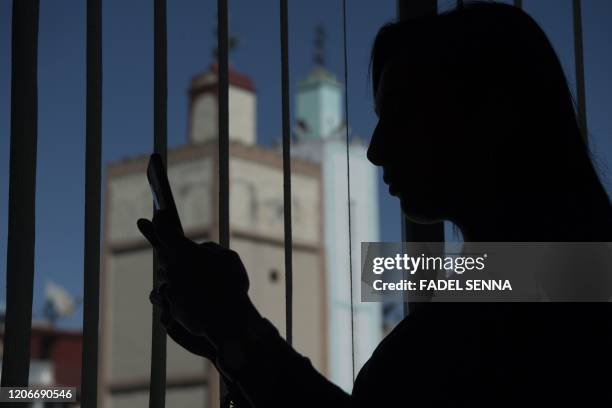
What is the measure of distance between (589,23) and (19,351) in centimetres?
98

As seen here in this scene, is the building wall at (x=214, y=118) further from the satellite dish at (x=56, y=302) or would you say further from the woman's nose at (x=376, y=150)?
the woman's nose at (x=376, y=150)

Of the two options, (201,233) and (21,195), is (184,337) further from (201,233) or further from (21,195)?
(201,233)

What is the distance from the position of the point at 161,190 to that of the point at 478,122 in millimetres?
234

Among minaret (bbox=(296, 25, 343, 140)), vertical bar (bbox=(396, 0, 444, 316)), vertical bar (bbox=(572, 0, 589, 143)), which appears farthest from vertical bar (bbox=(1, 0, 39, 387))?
minaret (bbox=(296, 25, 343, 140))

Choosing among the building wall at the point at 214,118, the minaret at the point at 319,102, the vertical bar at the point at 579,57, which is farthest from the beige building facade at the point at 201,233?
the vertical bar at the point at 579,57

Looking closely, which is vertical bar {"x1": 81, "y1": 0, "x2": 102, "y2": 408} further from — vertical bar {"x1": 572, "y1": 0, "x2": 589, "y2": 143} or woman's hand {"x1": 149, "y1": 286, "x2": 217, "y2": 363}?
vertical bar {"x1": 572, "y1": 0, "x2": 589, "y2": 143}

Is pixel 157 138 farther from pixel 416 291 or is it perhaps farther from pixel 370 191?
pixel 370 191

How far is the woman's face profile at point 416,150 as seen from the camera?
0.66m

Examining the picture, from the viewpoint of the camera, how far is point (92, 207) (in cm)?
104

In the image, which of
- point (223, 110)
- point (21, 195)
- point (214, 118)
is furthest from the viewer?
point (214, 118)

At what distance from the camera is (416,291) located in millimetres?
827

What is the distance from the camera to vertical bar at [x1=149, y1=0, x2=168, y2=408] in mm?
1000

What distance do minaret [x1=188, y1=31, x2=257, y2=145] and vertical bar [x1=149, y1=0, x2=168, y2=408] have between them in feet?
84.4

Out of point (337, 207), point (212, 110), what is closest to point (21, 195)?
point (337, 207)
